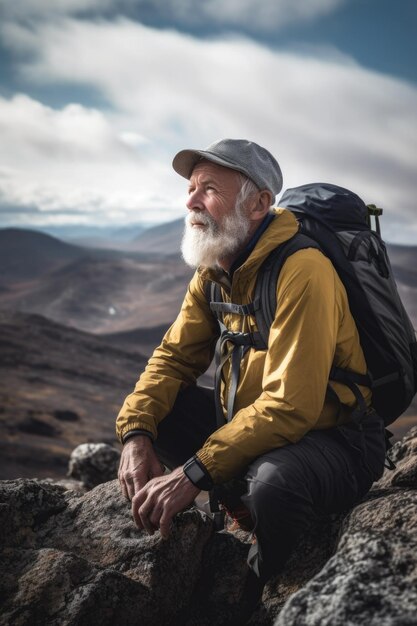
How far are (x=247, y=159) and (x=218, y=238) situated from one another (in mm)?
492

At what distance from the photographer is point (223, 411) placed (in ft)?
9.73

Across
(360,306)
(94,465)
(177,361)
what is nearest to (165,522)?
(177,361)

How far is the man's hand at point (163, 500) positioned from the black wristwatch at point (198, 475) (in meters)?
0.03

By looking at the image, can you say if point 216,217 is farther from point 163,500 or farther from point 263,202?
point 163,500

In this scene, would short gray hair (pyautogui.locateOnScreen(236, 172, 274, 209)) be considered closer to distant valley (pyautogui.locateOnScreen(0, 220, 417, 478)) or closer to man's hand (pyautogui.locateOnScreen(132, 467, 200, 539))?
man's hand (pyautogui.locateOnScreen(132, 467, 200, 539))

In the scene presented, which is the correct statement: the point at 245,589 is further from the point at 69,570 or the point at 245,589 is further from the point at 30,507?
the point at 30,507

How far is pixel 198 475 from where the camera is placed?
2371 mm

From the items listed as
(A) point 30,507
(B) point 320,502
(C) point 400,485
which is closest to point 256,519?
(B) point 320,502

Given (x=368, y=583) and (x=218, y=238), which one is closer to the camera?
(x=368, y=583)

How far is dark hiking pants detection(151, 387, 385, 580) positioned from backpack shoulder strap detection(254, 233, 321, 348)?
0.61 metres

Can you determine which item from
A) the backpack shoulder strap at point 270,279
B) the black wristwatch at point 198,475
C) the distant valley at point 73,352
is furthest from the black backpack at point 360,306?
the distant valley at point 73,352

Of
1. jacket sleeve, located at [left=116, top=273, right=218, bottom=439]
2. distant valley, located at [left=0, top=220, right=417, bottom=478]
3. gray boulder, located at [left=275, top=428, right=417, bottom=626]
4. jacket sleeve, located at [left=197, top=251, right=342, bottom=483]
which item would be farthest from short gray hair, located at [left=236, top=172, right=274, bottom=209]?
distant valley, located at [left=0, top=220, right=417, bottom=478]

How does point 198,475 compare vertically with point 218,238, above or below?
below

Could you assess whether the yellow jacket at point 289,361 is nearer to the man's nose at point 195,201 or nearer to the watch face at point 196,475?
the watch face at point 196,475
